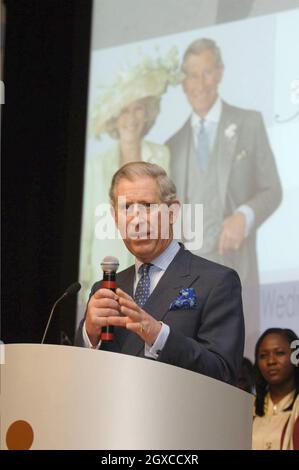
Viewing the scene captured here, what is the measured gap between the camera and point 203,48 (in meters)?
5.32

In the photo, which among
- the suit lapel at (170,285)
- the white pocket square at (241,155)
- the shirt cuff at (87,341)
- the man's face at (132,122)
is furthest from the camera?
the man's face at (132,122)

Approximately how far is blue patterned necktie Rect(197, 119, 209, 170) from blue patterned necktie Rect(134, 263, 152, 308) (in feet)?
6.45

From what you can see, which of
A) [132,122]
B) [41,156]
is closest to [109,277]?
[132,122]

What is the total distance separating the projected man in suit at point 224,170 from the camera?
5.01 meters

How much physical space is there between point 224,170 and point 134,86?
0.76 m

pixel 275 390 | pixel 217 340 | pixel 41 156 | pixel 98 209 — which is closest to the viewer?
pixel 217 340

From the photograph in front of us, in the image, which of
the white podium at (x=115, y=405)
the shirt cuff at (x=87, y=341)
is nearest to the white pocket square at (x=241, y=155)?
the shirt cuff at (x=87, y=341)

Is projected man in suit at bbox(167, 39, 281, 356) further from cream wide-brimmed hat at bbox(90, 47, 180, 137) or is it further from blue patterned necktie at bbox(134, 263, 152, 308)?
blue patterned necktie at bbox(134, 263, 152, 308)

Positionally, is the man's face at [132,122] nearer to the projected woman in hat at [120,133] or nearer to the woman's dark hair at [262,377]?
the projected woman in hat at [120,133]

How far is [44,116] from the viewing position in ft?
19.5

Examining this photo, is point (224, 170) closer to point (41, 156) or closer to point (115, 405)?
point (41, 156)

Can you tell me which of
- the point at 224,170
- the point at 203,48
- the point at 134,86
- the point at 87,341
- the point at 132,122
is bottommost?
the point at 87,341

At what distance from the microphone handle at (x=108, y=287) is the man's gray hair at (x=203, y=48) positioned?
256 centimetres

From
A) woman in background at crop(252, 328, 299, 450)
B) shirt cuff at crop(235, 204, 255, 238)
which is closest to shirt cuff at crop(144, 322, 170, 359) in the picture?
woman in background at crop(252, 328, 299, 450)
